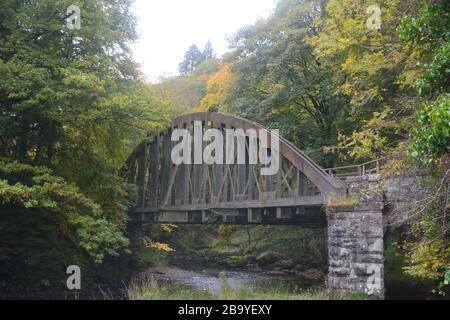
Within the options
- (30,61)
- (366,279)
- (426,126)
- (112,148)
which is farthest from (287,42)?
(426,126)

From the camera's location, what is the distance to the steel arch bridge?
19000 mm

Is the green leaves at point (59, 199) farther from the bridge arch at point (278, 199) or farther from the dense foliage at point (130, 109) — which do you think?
the bridge arch at point (278, 199)

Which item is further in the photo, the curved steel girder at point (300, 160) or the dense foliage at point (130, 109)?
the curved steel girder at point (300, 160)

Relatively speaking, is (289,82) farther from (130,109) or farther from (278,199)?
(130,109)

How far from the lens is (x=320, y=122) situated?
28.7 meters

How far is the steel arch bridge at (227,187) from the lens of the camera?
62.3 feet

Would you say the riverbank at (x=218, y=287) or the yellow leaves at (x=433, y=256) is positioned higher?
the yellow leaves at (x=433, y=256)

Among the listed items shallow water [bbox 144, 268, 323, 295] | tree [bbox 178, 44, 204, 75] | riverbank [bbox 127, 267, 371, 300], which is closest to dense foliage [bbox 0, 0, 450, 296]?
riverbank [bbox 127, 267, 371, 300]

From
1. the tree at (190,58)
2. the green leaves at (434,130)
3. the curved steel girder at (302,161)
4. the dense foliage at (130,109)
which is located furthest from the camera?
the tree at (190,58)

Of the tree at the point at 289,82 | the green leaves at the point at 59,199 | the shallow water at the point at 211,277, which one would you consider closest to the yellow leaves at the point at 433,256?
the green leaves at the point at 59,199

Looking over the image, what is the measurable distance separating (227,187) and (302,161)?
19.0 feet

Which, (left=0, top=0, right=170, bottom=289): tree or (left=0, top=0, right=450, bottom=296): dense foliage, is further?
(left=0, top=0, right=170, bottom=289): tree

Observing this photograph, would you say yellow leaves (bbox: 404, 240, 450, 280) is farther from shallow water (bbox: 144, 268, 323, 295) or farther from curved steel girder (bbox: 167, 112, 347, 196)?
shallow water (bbox: 144, 268, 323, 295)

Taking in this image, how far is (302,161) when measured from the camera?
1889 cm
